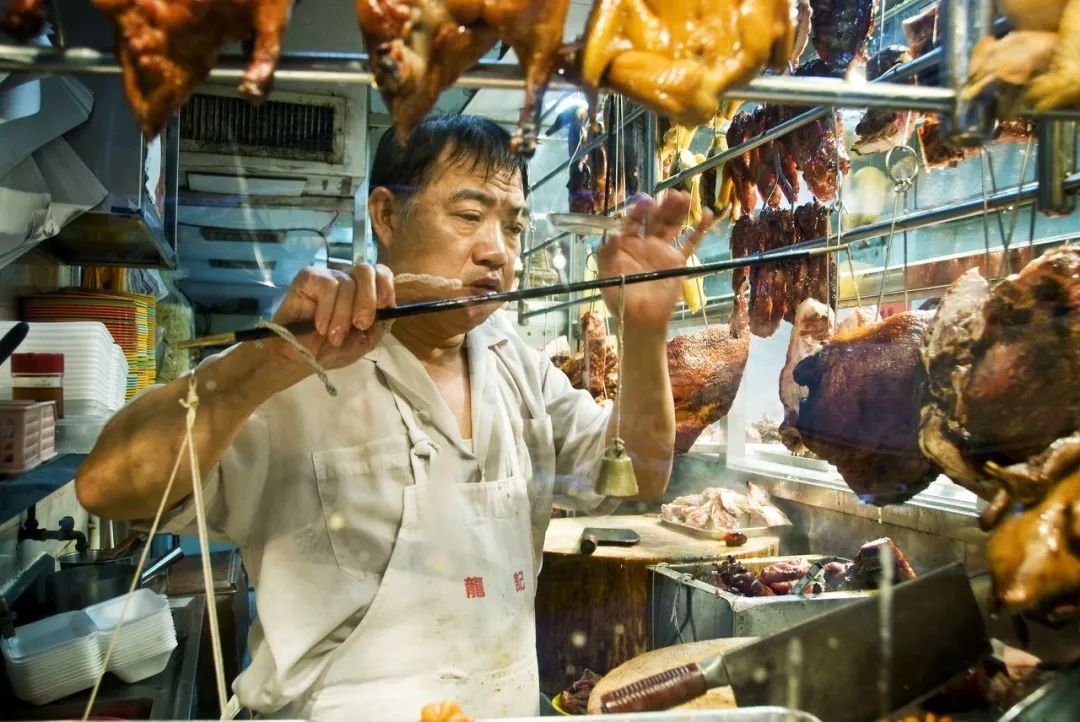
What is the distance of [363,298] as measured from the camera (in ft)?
4.39

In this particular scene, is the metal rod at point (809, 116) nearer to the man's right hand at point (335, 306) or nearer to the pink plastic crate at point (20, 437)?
the man's right hand at point (335, 306)

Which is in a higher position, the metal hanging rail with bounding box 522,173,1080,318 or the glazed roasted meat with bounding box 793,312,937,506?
the metal hanging rail with bounding box 522,173,1080,318

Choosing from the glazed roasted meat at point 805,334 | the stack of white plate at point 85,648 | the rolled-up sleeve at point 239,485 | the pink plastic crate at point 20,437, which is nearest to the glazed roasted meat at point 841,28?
the glazed roasted meat at point 805,334

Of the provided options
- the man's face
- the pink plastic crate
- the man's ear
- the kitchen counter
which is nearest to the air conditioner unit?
the man's ear

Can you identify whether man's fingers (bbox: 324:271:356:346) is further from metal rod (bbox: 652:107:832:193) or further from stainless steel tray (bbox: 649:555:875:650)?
stainless steel tray (bbox: 649:555:875:650)

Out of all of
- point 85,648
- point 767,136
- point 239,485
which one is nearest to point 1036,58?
point 767,136

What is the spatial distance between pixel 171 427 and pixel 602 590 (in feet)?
8.31

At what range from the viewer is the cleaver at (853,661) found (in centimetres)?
133

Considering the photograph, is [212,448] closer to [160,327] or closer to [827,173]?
[160,327]

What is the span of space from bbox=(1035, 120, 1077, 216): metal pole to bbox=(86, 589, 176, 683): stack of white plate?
8.68 feet

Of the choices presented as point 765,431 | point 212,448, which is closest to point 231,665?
point 212,448

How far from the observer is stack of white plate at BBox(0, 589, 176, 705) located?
2143 millimetres

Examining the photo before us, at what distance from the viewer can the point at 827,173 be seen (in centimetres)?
269

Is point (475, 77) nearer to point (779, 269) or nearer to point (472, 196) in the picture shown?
point (472, 196)
